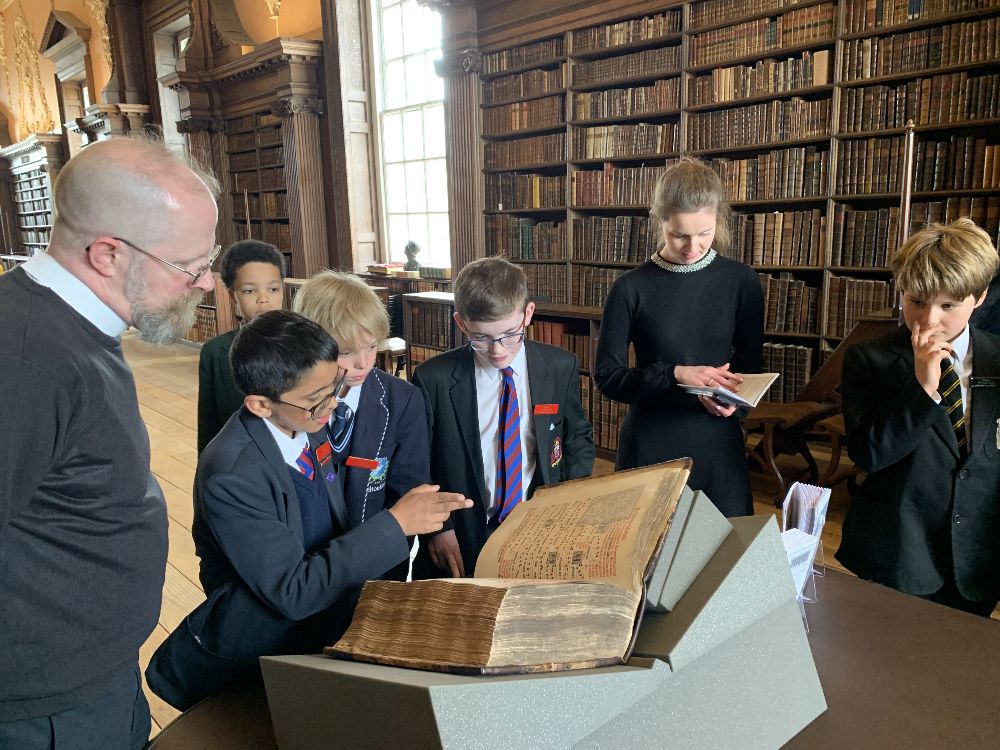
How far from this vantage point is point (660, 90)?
4.62m

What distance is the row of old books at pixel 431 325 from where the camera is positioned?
15.3 ft

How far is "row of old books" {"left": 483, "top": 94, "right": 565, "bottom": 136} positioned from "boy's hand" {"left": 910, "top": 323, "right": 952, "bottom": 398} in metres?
4.23

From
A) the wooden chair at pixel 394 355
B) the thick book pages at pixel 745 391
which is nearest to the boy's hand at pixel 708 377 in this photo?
the thick book pages at pixel 745 391

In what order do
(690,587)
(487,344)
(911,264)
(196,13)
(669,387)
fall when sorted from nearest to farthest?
(690,587) → (911,264) → (487,344) → (669,387) → (196,13)

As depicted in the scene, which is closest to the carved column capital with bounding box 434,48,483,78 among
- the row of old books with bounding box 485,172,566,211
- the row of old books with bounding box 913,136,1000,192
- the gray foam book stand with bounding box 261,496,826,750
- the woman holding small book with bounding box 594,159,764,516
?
the row of old books with bounding box 485,172,566,211

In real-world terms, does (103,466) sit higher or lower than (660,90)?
lower

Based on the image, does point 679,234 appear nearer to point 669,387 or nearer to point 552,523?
point 669,387

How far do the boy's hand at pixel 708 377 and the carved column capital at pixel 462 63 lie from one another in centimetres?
462

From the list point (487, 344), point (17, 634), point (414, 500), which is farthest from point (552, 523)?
point (487, 344)


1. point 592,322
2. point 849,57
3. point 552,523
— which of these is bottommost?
point 592,322

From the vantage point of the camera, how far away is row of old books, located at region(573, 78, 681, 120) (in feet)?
15.0

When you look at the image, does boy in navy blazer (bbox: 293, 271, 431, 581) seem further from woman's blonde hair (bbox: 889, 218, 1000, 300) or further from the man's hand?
woman's blonde hair (bbox: 889, 218, 1000, 300)

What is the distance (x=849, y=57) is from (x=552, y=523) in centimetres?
383

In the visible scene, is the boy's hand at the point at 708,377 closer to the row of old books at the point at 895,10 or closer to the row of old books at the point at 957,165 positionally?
the row of old books at the point at 957,165
